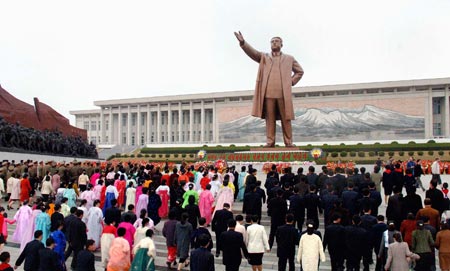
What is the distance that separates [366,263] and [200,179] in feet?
14.0

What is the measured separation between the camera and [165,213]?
8148 millimetres

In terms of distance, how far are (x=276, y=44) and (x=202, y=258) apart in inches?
401

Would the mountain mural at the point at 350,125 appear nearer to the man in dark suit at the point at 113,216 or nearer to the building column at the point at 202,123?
the building column at the point at 202,123

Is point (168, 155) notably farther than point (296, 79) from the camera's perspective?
Yes

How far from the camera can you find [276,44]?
1361 centimetres

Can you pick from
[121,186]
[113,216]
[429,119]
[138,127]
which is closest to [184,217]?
[113,216]

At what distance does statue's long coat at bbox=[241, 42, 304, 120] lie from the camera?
13.5 meters

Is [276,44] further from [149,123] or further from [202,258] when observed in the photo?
[149,123]

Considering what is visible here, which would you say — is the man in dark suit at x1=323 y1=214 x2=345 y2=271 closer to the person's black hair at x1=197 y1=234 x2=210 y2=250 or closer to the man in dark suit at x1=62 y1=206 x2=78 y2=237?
the person's black hair at x1=197 y1=234 x2=210 y2=250

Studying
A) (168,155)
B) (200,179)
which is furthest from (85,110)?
(200,179)

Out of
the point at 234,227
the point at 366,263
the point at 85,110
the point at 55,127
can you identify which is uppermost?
the point at 85,110

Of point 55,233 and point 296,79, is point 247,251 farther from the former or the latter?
point 296,79

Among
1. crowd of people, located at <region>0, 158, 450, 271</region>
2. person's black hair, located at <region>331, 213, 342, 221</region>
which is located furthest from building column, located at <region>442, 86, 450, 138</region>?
person's black hair, located at <region>331, 213, 342, 221</region>

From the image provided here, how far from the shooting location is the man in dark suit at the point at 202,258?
4.43m
